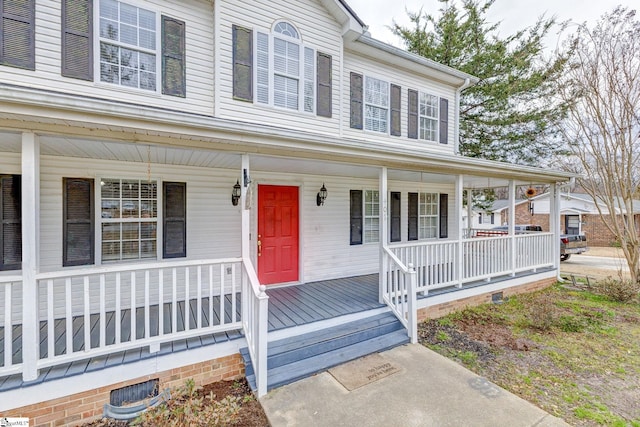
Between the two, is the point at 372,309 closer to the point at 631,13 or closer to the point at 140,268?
the point at 140,268

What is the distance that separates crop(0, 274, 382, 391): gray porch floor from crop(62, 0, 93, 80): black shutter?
363cm

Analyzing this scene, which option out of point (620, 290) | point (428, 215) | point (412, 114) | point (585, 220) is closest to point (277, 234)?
point (428, 215)

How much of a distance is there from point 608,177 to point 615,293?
10.9ft

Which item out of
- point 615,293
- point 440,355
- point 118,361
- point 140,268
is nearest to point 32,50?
point 140,268

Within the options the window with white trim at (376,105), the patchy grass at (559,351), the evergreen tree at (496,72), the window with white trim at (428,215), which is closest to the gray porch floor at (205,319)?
the patchy grass at (559,351)

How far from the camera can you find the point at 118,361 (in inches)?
122

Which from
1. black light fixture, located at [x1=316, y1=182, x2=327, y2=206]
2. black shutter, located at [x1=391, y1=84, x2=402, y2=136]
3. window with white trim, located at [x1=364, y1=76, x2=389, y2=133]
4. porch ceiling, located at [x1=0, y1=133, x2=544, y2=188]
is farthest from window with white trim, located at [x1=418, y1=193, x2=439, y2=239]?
porch ceiling, located at [x1=0, y1=133, x2=544, y2=188]

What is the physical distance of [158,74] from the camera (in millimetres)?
4781

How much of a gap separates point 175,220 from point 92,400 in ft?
8.88

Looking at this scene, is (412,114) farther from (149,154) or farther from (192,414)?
(192,414)

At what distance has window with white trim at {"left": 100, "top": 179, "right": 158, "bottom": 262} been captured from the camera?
4.56 meters

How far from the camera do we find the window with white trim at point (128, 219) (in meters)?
4.56

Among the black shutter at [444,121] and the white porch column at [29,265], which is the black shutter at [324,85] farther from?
the white porch column at [29,265]

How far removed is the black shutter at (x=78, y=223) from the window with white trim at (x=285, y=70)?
322cm
